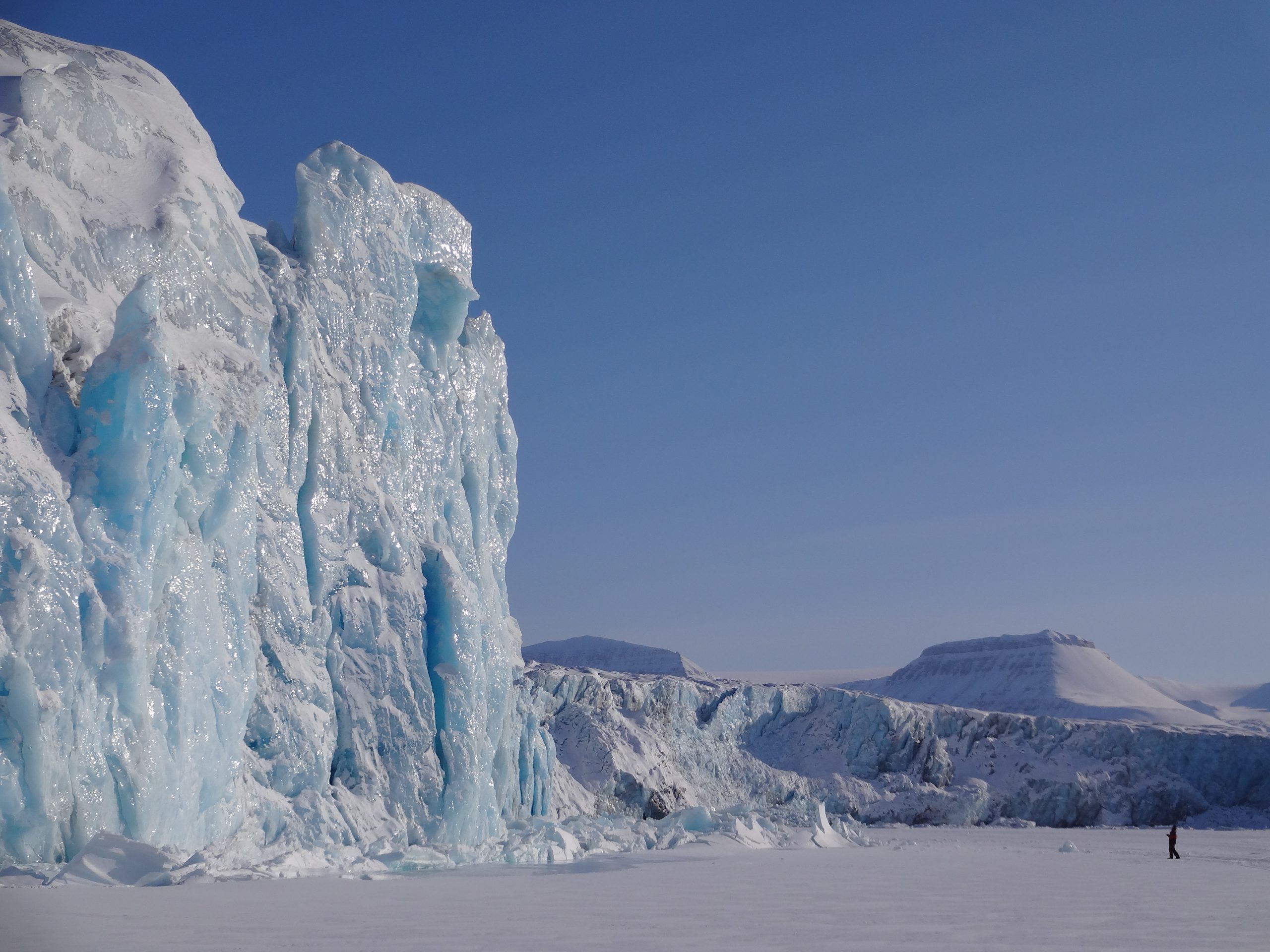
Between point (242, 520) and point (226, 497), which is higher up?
point (226, 497)

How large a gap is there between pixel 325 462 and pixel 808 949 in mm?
14277

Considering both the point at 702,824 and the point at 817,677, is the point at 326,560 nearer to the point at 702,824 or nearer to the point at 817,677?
the point at 702,824

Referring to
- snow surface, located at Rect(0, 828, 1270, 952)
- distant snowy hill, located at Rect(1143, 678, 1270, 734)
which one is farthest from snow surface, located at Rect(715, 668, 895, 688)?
snow surface, located at Rect(0, 828, 1270, 952)

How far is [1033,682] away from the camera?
75688 millimetres

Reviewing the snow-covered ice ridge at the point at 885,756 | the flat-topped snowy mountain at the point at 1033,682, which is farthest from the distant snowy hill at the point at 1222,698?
the snow-covered ice ridge at the point at 885,756

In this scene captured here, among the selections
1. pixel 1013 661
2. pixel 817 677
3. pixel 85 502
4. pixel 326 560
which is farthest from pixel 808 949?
pixel 817 677

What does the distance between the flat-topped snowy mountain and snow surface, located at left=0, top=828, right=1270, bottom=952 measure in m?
57.6

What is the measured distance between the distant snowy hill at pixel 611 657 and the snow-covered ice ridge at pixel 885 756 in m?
26.7

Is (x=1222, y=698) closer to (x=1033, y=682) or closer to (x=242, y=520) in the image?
(x=1033, y=682)

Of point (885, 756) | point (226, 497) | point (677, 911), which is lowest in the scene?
point (885, 756)

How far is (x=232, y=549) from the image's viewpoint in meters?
16.3

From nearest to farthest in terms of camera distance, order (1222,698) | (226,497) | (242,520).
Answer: (226,497) < (242,520) < (1222,698)

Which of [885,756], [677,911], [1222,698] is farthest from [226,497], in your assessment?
[1222,698]

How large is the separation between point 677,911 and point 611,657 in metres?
68.8
